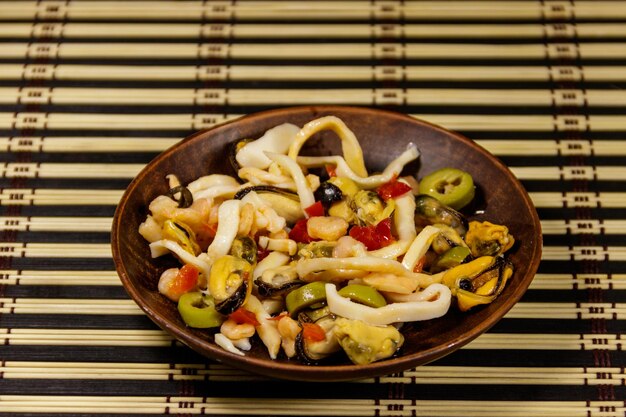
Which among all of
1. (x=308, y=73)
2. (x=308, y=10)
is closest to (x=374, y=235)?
(x=308, y=73)

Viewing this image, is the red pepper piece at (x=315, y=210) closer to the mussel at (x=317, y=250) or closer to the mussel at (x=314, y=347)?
the mussel at (x=317, y=250)

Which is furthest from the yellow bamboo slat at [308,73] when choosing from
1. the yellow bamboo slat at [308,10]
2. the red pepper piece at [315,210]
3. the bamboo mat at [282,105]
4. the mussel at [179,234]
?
the mussel at [179,234]

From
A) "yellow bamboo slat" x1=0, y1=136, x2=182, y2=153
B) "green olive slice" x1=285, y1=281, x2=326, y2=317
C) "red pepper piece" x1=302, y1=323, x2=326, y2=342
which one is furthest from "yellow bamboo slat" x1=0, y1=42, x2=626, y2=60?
"red pepper piece" x1=302, y1=323, x2=326, y2=342

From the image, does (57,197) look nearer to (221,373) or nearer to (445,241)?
(221,373)

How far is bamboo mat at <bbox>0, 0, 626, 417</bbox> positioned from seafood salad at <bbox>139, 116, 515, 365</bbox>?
0.32m

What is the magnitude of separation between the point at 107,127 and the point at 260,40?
0.84 metres

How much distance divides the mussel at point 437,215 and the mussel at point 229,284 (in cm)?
64

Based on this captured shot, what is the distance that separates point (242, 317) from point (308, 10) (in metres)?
2.05

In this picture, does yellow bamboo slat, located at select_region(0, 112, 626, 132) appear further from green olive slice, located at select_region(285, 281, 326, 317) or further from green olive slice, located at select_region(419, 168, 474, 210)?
green olive slice, located at select_region(285, 281, 326, 317)

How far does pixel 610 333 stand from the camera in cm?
288

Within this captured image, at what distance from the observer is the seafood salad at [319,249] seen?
2.42 m

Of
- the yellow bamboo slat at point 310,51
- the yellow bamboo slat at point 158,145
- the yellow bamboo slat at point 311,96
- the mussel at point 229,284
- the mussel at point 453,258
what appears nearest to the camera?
the mussel at point 229,284

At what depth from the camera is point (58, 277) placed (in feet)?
9.92

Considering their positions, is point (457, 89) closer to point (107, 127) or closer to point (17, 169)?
point (107, 127)
